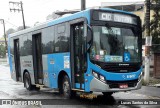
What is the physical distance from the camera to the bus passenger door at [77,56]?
35.0 ft

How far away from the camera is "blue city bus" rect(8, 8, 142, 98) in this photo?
33.0 feet

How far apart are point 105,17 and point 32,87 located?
7115 millimetres

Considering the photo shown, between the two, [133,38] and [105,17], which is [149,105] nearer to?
[133,38]

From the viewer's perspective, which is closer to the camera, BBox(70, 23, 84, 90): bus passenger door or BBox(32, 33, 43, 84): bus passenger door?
BBox(70, 23, 84, 90): bus passenger door

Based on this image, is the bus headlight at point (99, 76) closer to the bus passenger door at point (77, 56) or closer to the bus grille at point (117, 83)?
the bus grille at point (117, 83)

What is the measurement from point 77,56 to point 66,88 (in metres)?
1.69

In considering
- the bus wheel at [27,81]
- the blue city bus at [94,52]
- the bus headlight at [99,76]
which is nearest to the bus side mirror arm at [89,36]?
the blue city bus at [94,52]

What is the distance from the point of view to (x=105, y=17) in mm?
10461

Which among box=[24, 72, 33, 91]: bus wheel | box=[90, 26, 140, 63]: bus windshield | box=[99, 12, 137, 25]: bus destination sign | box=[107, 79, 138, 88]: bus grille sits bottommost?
box=[24, 72, 33, 91]: bus wheel

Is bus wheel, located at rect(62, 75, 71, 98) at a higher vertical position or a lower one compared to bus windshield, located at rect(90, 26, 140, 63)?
lower

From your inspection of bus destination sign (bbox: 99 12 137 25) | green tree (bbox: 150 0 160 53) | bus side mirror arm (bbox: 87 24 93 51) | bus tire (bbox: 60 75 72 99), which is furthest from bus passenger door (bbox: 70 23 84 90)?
green tree (bbox: 150 0 160 53)

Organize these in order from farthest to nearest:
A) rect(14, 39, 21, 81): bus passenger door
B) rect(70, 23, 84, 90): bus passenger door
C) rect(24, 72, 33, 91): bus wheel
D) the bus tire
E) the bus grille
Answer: rect(14, 39, 21, 81): bus passenger door < rect(24, 72, 33, 91): bus wheel < the bus tire < rect(70, 23, 84, 90): bus passenger door < the bus grille

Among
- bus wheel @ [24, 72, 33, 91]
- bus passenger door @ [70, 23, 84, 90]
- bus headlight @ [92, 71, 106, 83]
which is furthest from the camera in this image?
bus wheel @ [24, 72, 33, 91]

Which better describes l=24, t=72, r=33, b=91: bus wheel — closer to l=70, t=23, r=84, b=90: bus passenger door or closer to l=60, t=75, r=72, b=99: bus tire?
l=60, t=75, r=72, b=99: bus tire
